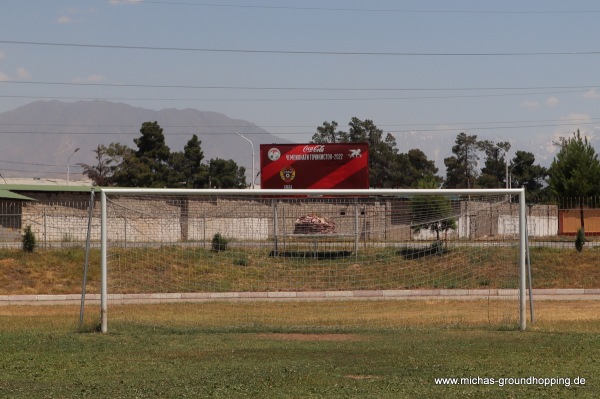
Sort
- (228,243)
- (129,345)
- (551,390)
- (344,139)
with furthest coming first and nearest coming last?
(344,139) → (228,243) → (129,345) → (551,390)

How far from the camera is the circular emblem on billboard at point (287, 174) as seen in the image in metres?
37.9

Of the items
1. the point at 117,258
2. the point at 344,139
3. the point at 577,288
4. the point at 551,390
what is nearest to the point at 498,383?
the point at 551,390

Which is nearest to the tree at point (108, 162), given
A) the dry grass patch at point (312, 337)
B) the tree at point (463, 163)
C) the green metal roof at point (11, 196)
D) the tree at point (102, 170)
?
the tree at point (102, 170)

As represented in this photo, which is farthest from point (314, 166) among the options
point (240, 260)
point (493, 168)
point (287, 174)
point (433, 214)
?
point (493, 168)

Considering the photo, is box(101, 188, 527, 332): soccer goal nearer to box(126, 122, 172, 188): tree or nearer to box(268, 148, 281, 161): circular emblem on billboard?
box(268, 148, 281, 161): circular emblem on billboard

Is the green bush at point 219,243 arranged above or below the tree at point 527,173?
below

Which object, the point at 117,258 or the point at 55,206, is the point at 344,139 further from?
the point at 117,258

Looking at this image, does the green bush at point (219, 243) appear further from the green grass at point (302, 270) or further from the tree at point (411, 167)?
the tree at point (411, 167)

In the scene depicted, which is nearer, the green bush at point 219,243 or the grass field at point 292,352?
the grass field at point 292,352

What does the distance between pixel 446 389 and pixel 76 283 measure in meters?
22.3

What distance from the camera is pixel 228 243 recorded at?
20266 millimetres

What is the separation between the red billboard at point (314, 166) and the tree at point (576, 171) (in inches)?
768

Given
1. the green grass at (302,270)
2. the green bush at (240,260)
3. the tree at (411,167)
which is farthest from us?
the tree at (411,167)

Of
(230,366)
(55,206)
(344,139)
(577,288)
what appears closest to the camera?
A: (230,366)
